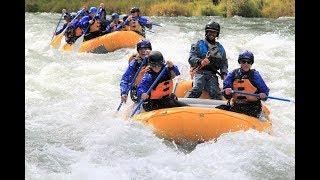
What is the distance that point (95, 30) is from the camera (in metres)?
13.2

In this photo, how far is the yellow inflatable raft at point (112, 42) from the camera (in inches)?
491

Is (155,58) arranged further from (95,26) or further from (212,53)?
(95,26)

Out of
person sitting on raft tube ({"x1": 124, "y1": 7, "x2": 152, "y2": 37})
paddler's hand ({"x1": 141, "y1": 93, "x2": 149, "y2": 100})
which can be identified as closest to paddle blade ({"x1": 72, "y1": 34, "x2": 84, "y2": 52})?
person sitting on raft tube ({"x1": 124, "y1": 7, "x2": 152, "y2": 37})

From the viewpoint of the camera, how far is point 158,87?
585 centimetres

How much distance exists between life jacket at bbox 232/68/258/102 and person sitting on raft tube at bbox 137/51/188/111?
636mm

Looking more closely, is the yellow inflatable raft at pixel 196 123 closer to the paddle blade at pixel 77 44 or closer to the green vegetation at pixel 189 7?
the paddle blade at pixel 77 44

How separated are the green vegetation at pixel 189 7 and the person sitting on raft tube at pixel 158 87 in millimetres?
17464

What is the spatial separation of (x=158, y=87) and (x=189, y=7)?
64.2 feet

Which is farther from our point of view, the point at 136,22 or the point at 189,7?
the point at 189,7

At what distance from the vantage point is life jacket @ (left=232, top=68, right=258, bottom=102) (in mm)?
5762

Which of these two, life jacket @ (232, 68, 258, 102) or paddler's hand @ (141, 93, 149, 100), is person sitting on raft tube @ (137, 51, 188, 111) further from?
life jacket @ (232, 68, 258, 102)

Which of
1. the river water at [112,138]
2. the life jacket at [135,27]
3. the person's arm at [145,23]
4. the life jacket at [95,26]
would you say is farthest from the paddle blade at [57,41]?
the person's arm at [145,23]

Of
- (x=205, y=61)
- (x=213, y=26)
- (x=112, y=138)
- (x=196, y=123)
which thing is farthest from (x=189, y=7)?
(x=196, y=123)

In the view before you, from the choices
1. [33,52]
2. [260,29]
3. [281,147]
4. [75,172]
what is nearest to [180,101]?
[281,147]
